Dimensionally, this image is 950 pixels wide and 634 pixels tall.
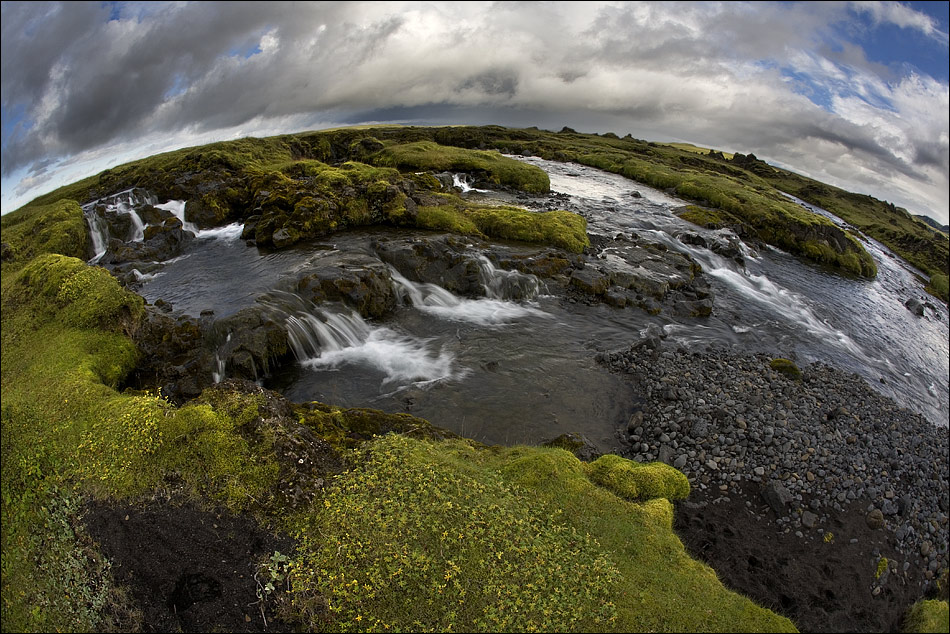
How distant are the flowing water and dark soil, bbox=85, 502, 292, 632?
8357 mm

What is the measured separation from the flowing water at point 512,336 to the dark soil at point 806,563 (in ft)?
14.4

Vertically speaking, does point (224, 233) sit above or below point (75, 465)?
above

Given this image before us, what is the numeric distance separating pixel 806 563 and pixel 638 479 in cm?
432

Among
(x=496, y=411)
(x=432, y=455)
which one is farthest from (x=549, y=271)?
(x=432, y=455)

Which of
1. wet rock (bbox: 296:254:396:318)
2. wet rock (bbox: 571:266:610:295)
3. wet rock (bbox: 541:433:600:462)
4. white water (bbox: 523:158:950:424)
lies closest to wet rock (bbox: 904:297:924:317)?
white water (bbox: 523:158:950:424)

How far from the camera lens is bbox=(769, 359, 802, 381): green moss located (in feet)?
67.2

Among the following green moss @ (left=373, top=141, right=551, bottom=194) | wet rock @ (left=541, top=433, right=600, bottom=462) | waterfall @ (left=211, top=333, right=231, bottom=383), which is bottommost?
wet rock @ (left=541, top=433, right=600, bottom=462)

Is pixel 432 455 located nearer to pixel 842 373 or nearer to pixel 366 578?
pixel 366 578

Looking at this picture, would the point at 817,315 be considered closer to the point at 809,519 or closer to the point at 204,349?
the point at 809,519

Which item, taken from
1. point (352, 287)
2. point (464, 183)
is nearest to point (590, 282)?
point (352, 287)

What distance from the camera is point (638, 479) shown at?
Answer: 12.4 meters

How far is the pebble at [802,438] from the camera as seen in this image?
533 inches

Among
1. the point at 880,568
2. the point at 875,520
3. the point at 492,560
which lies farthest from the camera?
the point at 875,520

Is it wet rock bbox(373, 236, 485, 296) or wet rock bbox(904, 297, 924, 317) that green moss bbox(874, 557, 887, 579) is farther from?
wet rock bbox(904, 297, 924, 317)
